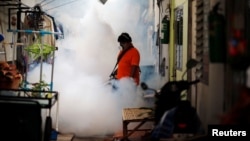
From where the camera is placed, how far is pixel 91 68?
35.1ft

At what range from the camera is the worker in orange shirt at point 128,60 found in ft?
24.8

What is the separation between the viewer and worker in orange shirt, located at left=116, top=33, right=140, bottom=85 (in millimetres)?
7547

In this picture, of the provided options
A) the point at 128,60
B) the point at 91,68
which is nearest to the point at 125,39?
the point at 128,60

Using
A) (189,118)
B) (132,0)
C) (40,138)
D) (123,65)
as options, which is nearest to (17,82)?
(40,138)

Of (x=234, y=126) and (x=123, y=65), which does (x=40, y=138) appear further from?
(x=123, y=65)

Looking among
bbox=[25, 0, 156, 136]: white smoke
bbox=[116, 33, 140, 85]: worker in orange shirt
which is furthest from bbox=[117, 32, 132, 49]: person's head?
bbox=[25, 0, 156, 136]: white smoke

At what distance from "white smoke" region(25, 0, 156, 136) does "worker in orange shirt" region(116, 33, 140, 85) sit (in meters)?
0.22

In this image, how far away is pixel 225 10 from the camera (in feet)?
11.9

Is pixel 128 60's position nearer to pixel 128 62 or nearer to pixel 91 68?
pixel 128 62

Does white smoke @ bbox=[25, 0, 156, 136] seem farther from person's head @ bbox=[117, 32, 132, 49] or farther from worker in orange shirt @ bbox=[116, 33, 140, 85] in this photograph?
person's head @ bbox=[117, 32, 132, 49]

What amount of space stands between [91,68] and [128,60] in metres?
3.24

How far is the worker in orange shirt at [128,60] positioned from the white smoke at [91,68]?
22 centimetres

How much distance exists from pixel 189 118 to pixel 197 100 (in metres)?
1.24

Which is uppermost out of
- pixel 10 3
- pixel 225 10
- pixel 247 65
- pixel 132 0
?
pixel 132 0
